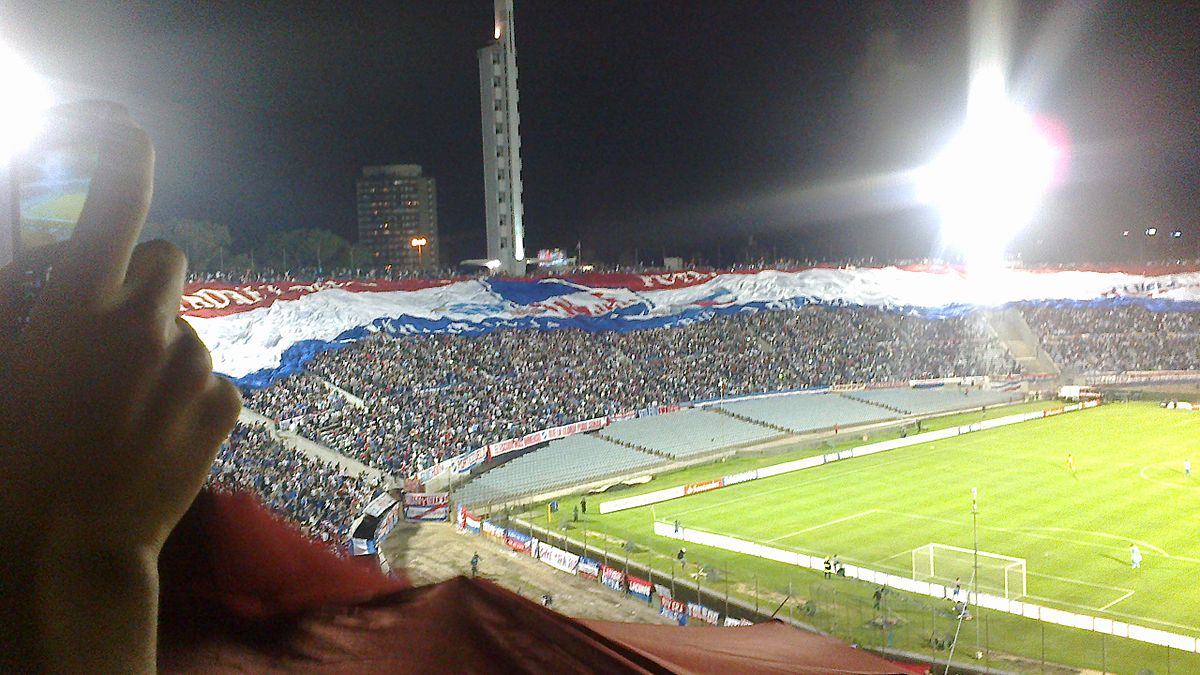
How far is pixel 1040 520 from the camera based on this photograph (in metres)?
35.3

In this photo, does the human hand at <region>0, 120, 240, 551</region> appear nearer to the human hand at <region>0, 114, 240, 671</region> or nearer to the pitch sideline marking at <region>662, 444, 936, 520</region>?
the human hand at <region>0, 114, 240, 671</region>

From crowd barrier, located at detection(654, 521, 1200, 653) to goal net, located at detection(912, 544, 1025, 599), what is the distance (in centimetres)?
64

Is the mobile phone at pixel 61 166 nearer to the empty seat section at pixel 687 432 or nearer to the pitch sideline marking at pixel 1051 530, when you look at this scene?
the pitch sideline marking at pixel 1051 530

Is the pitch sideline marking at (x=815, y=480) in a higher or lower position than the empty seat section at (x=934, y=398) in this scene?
lower

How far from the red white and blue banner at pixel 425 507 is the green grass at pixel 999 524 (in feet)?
14.3

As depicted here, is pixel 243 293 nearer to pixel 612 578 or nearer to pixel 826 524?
pixel 612 578

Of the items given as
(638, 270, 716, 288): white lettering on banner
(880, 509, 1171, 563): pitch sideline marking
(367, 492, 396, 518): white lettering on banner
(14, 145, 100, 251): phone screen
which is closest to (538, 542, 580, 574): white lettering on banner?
(367, 492, 396, 518): white lettering on banner

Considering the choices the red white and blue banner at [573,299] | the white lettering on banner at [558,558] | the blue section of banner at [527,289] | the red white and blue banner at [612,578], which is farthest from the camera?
the blue section of banner at [527,289]

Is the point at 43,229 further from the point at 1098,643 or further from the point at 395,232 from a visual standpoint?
the point at 395,232

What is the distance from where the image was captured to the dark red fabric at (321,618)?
2.27m

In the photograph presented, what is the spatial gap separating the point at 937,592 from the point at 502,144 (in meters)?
47.7

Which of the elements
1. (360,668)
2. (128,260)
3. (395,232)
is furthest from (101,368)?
(395,232)

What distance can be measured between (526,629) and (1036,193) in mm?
130232

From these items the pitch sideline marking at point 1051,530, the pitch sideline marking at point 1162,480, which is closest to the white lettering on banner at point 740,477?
the pitch sideline marking at point 1051,530
